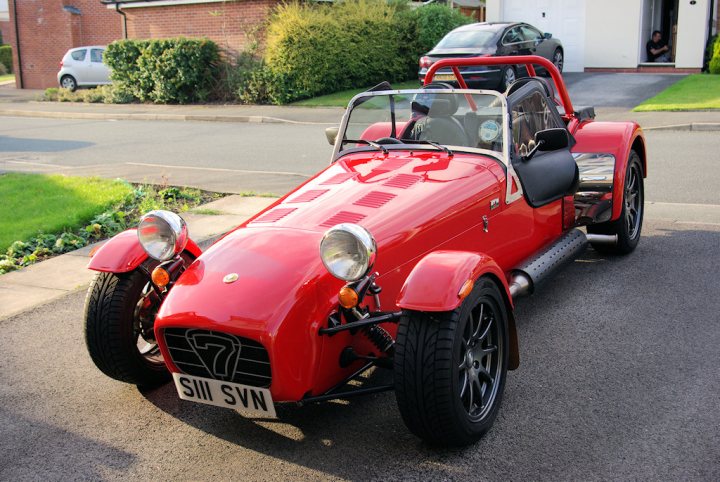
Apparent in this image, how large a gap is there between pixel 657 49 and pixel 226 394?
23.6m

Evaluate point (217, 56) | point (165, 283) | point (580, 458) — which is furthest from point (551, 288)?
point (217, 56)

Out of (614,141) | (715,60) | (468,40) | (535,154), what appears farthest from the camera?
(715,60)

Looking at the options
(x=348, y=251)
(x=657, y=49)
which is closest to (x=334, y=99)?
(x=657, y=49)

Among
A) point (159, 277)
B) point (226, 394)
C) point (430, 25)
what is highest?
point (430, 25)

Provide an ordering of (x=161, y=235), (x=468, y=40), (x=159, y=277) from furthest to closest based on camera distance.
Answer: (x=468, y=40), (x=161, y=235), (x=159, y=277)

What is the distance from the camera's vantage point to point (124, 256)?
472cm

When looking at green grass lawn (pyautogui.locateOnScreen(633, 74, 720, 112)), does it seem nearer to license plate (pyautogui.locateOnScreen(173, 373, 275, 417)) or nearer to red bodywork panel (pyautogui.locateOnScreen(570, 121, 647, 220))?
red bodywork panel (pyautogui.locateOnScreen(570, 121, 647, 220))

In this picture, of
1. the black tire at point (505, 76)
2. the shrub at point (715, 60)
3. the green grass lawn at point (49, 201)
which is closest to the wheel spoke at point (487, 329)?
the green grass lawn at point (49, 201)

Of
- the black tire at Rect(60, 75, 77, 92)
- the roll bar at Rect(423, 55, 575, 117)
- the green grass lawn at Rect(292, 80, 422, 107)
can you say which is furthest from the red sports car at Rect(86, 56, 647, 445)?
the black tire at Rect(60, 75, 77, 92)

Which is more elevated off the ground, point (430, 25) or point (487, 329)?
point (430, 25)

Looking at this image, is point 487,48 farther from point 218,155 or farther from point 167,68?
point 167,68

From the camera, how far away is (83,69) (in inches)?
1144

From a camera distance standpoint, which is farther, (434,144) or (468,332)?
(434,144)

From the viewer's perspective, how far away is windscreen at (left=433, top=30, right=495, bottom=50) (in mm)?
19594
